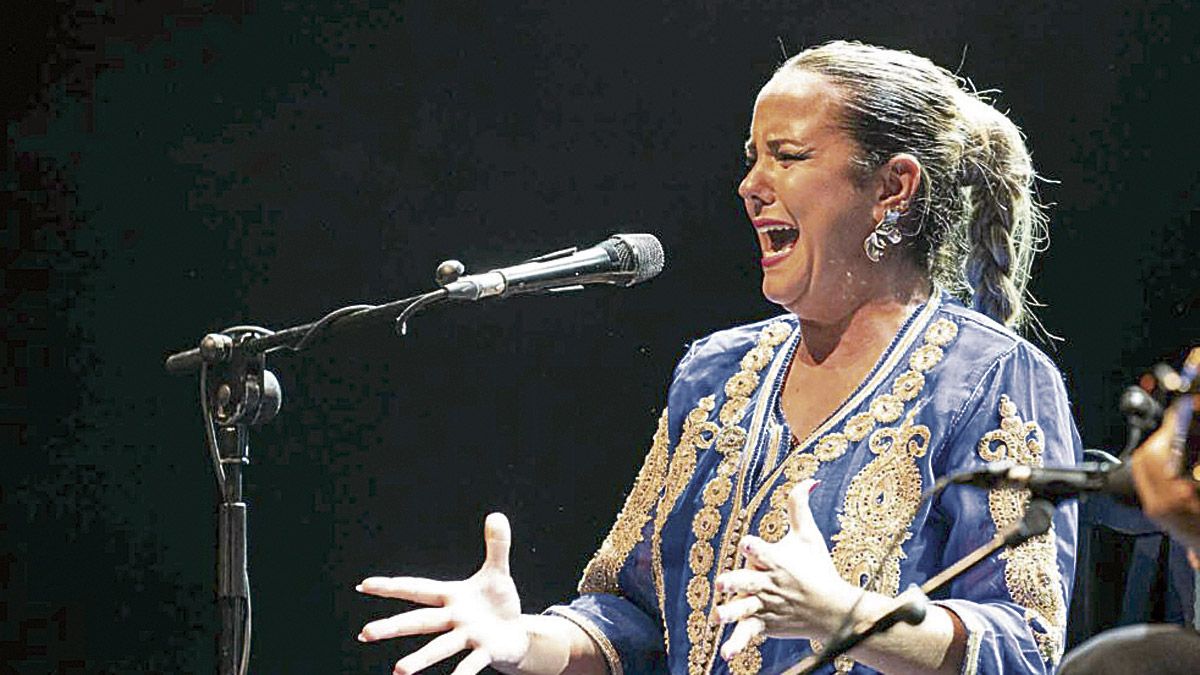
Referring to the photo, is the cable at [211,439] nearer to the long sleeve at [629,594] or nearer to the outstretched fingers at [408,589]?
the outstretched fingers at [408,589]

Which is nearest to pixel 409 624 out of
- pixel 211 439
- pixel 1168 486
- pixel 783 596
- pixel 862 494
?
pixel 211 439

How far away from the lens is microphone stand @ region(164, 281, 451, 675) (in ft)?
6.82

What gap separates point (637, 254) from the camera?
220 centimetres

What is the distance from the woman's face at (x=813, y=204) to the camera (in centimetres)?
225

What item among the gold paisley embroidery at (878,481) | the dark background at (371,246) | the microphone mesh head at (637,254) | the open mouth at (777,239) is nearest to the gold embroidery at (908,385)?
the gold paisley embroidery at (878,481)

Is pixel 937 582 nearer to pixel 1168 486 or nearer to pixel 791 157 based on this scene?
pixel 1168 486

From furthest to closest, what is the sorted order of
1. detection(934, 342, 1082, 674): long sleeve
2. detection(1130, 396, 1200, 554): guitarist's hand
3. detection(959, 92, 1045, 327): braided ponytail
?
1. detection(959, 92, 1045, 327): braided ponytail
2. detection(934, 342, 1082, 674): long sleeve
3. detection(1130, 396, 1200, 554): guitarist's hand

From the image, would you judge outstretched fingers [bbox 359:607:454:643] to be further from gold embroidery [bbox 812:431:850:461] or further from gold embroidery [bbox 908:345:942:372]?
gold embroidery [bbox 908:345:942:372]

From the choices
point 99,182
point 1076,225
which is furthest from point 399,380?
point 1076,225

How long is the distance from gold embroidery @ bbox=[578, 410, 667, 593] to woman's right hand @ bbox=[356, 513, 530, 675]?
284mm

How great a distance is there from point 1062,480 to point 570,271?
3.09ft

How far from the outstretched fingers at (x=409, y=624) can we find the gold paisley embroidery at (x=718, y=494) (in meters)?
0.35

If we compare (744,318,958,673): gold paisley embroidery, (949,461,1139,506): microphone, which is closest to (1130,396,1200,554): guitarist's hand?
(949,461,1139,506): microphone

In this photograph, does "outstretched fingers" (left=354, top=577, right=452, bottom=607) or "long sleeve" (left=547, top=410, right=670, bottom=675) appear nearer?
"outstretched fingers" (left=354, top=577, right=452, bottom=607)
